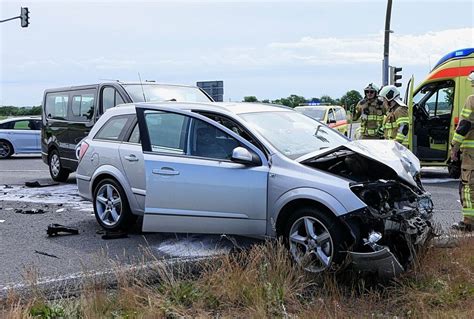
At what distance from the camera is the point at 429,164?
1200cm

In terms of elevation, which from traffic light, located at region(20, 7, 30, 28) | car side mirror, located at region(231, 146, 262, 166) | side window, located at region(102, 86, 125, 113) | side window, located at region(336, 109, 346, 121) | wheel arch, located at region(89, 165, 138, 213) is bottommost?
wheel arch, located at region(89, 165, 138, 213)

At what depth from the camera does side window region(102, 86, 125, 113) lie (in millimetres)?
10273

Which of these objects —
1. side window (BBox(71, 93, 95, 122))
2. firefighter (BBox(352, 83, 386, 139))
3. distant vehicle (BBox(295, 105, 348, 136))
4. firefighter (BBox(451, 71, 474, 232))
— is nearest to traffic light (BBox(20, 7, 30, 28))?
distant vehicle (BBox(295, 105, 348, 136))

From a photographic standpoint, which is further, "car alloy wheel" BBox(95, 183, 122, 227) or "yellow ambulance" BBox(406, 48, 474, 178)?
"yellow ambulance" BBox(406, 48, 474, 178)

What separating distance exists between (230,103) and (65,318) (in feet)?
10.5

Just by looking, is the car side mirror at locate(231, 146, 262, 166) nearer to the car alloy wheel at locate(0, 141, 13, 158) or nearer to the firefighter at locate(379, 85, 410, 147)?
the firefighter at locate(379, 85, 410, 147)

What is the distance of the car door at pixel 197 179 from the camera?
5379mm

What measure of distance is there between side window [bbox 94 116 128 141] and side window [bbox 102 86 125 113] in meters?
2.64

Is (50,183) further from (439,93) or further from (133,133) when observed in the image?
(439,93)

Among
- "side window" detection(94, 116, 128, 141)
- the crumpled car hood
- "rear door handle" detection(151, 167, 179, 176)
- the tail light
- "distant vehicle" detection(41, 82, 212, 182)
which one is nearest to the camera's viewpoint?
the crumpled car hood

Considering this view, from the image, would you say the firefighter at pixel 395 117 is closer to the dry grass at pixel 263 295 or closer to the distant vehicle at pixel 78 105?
the distant vehicle at pixel 78 105

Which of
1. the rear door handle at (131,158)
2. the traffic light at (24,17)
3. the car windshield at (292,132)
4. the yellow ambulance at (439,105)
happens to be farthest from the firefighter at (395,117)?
the traffic light at (24,17)

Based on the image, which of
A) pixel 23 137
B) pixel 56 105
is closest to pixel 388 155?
pixel 56 105

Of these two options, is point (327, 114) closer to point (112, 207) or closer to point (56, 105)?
point (56, 105)
